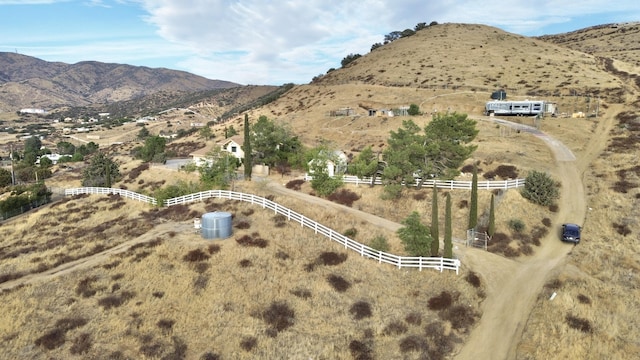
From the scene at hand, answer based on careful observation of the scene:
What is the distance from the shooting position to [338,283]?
1117 inches

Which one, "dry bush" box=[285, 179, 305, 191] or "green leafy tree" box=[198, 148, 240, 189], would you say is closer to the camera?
"green leafy tree" box=[198, 148, 240, 189]

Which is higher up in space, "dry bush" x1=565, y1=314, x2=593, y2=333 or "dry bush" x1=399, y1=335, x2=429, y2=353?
"dry bush" x1=565, y1=314, x2=593, y2=333

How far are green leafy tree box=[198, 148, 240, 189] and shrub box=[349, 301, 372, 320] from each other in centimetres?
3011

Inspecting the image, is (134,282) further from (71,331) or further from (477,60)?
(477,60)

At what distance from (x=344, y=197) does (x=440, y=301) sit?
22.0 meters

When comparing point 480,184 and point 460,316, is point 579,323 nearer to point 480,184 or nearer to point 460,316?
point 460,316

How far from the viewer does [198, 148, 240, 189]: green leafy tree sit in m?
50.2

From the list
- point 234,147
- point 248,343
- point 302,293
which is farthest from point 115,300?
point 234,147

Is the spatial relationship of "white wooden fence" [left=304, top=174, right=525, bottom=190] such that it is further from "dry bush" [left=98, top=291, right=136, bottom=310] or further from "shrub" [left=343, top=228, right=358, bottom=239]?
"dry bush" [left=98, top=291, right=136, bottom=310]

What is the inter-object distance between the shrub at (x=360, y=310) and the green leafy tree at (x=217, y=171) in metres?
30.1

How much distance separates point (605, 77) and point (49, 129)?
9692 inches

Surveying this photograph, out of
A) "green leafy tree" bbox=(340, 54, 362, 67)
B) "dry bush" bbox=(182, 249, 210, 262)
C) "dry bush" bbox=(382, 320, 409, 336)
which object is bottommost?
"dry bush" bbox=(382, 320, 409, 336)

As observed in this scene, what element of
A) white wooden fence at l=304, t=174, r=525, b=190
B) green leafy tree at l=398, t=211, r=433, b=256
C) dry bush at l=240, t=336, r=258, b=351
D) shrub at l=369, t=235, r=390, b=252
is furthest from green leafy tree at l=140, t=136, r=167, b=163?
dry bush at l=240, t=336, r=258, b=351

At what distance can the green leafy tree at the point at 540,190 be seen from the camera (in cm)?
3888
